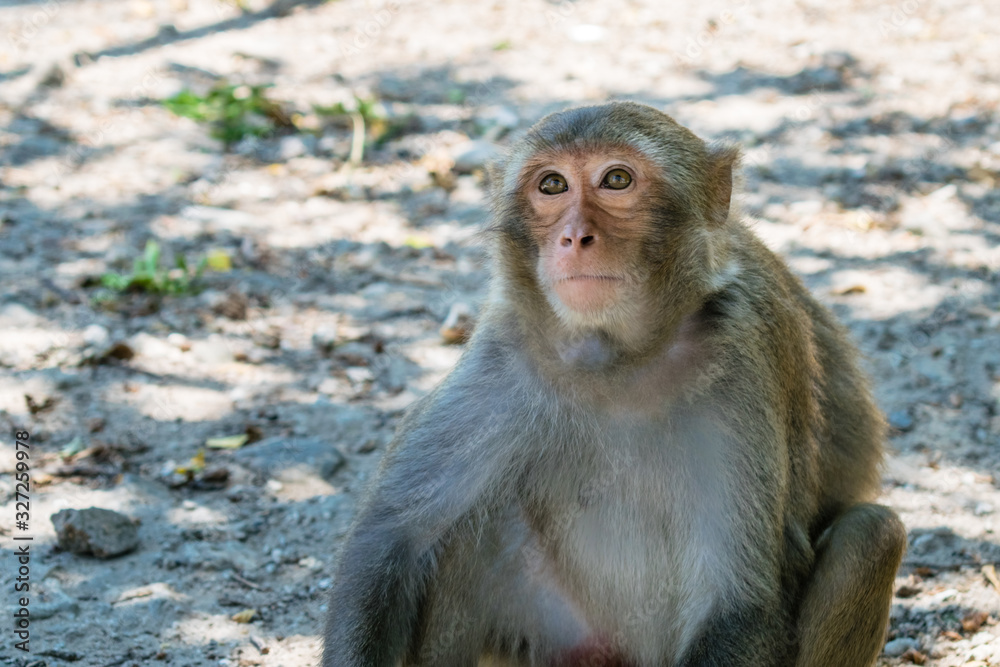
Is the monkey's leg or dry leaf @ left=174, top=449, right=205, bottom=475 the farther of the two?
dry leaf @ left=174, top=449, right=205, bottom=475

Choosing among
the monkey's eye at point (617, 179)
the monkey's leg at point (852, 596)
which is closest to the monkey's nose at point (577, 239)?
the monkey's eye at point (617, 179)

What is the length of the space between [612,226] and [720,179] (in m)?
0.52

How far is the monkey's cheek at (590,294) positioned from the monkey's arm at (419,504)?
0.44 m

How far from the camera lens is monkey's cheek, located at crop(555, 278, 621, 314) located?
312cm

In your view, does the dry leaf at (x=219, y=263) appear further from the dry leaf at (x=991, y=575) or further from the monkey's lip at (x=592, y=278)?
the dry leaf at (x=991, y=575)

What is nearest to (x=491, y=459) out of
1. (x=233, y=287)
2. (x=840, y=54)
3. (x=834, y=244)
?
(x=233, y=287)

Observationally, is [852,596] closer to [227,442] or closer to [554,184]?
[554,184]

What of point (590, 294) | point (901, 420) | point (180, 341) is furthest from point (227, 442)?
point (901, 420)

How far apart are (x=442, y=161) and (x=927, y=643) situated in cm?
500

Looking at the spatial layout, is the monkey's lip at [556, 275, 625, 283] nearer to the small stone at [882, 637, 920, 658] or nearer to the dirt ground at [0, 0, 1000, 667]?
the dirt ground at [0, 0, 1000, 667]

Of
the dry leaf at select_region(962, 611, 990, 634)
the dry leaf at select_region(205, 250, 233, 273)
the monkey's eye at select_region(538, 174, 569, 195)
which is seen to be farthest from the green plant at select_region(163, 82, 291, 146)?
the dry leaf at select_region(962, 611, 990, 634)

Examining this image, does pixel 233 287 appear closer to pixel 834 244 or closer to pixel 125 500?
pixel 125 500

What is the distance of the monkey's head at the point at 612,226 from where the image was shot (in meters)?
3.15

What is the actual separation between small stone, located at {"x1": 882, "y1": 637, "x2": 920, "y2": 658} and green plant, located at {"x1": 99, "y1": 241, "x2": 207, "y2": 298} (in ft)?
13.9
